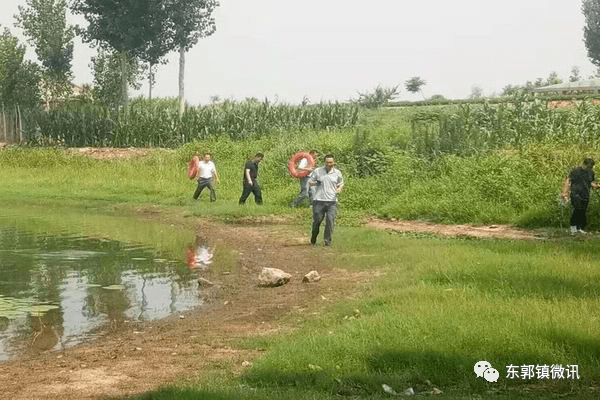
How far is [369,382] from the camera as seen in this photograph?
833cm

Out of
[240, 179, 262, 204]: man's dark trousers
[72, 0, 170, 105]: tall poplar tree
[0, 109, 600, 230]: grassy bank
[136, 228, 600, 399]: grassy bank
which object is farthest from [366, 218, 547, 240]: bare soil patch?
[72, 0, 170, 105]: tall poplar tree

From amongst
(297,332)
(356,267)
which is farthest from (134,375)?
(356,267)

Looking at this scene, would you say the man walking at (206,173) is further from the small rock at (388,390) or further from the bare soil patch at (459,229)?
the small rock at (388,390)

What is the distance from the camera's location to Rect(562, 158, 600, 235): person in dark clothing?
63.5 ft

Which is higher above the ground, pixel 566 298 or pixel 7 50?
pixel 7 50

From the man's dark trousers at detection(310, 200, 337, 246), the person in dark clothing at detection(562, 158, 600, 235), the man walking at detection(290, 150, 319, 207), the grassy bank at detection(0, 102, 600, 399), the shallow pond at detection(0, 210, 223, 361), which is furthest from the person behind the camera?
the man walking at detection(290, 150, 319, 207)

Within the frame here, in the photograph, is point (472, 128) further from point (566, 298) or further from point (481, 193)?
point (566, 298)

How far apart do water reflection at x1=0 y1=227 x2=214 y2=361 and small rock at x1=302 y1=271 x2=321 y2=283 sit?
1769mm

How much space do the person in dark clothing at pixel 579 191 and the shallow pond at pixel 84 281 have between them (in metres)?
8.08

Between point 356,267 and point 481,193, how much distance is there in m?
8.55

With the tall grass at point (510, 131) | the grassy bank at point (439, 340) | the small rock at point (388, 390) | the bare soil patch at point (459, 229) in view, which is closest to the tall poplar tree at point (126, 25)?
the tall grass at point (510, 131)

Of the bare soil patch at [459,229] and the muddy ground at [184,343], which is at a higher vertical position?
the muddy ground at [184,343]

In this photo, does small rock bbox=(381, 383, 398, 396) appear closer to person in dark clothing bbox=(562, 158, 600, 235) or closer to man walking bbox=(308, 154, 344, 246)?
man walking bbox=(308, 154, 344, 246)

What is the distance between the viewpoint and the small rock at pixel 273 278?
14538mm
